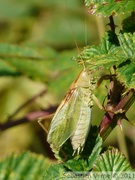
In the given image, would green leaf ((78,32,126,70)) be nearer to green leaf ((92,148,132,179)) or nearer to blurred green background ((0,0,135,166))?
green leaf ((92,148,132,179))

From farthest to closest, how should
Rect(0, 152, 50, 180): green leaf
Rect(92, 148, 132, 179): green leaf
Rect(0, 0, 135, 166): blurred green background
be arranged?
Rect(0, 0, 135, 166): blurred green background
Rect(0, 152, 50, 180): green leaf
Rect(92, 148, 132, 179): green leaf

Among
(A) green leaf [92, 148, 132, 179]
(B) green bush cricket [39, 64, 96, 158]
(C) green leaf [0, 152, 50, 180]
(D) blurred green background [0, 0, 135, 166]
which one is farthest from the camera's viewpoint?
(D) blurred green background [0, 0, 135, 166]

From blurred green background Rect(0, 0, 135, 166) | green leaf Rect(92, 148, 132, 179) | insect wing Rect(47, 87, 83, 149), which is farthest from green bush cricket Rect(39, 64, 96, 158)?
blurred green background Rect(0, 0, 135, 166)

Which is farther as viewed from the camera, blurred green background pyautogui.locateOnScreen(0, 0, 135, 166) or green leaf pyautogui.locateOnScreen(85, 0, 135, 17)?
blurred green background pyautogui.locateOnScreen(0, 0, 135, 166)

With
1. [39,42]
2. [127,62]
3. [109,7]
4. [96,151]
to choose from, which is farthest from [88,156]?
[39,42]

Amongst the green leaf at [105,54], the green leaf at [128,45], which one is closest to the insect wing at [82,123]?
the green leaf at [105,54]

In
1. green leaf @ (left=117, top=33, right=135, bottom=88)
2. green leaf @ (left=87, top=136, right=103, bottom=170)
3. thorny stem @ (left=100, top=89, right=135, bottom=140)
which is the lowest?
green leaf @ (left=87, top=136, right=103, bottom=170)

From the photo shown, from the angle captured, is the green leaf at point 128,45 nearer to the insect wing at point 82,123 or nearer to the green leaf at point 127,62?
the green leaf at point 127,62
